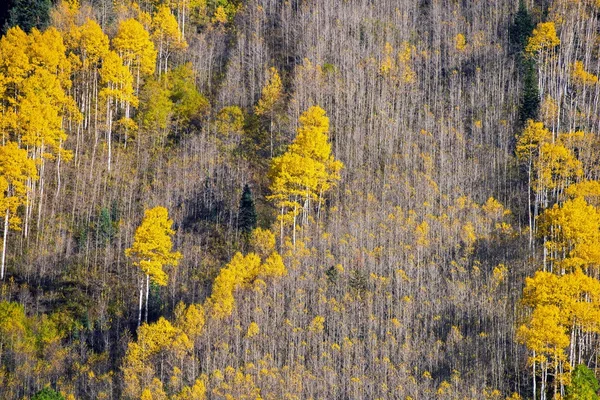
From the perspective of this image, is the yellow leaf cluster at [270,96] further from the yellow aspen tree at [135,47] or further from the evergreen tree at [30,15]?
the evergreen tree at [30,15]

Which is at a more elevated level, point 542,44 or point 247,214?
point 542,44

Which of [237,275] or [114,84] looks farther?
[114,84]

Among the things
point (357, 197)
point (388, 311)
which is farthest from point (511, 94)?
point (388, 311)

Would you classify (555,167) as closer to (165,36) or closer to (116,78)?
(116,78)

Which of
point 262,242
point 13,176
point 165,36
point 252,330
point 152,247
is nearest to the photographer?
point 252,330

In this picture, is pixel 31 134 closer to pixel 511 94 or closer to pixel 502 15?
pixel 511 94

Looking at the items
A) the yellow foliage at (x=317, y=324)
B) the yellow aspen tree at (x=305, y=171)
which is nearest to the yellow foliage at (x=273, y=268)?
the yellow aspen tree at (x=305, y=171)

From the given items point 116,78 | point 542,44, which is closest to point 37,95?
point 116,78

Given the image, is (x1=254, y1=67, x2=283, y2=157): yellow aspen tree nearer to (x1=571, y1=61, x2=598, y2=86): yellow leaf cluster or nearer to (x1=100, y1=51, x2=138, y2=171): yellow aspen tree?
(x1=100, y1=51, x2=138, y2=171): yellow aspen tree
